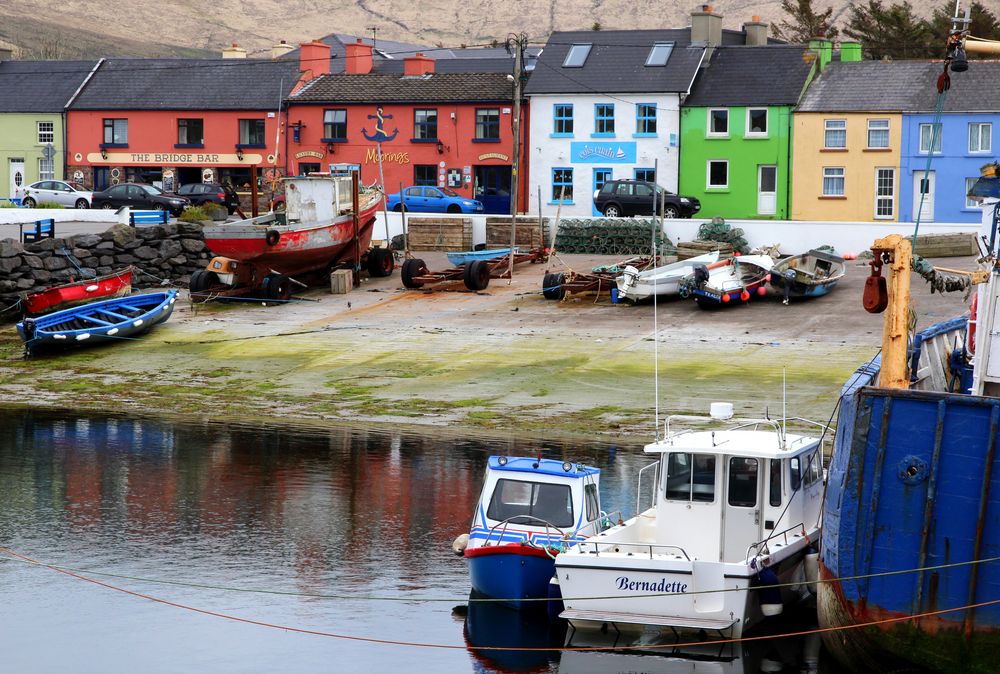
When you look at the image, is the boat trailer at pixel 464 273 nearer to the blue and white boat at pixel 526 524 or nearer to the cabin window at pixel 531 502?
the blue and white boat at pixel 526 524

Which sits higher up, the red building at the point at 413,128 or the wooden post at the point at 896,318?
the red building at the point at 413,128

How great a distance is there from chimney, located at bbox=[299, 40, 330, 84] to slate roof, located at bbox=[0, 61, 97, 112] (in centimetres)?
1237

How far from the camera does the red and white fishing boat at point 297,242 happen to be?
136ft

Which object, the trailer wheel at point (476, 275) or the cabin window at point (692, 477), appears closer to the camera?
the cabin window at point (692, 477)

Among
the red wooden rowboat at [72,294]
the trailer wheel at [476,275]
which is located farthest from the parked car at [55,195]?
the trailer wheel at [476,275]

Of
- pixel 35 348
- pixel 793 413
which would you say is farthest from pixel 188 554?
pixel 35 348

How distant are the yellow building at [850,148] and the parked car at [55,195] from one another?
98.7ft

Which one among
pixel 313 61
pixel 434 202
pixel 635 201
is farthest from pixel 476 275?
pixel 313 61

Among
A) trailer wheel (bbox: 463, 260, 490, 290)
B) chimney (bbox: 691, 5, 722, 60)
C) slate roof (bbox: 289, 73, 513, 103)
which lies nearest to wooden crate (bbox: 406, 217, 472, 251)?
trailer wheel (bbox: 463, 260, 490, 290)

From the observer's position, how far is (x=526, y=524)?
17969 mm

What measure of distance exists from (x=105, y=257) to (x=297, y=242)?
7239 millimetres

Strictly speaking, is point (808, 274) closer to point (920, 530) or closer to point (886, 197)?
point (886, 197)

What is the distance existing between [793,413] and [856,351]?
539 cm

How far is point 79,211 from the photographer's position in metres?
51.0
